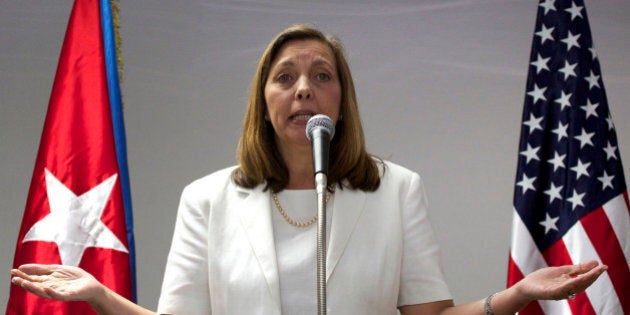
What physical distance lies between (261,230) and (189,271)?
0.70ft

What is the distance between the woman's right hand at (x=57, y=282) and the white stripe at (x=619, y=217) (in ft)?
Result: 6.86

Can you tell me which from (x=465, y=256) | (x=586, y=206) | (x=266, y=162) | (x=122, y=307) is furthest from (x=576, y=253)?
(x=122, y=307)

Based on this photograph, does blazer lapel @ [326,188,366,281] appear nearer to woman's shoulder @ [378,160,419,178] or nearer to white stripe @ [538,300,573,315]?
woman's shoulder @ [378,160,419,178]

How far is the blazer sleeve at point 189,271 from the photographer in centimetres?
213

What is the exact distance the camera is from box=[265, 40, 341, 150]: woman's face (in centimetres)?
212

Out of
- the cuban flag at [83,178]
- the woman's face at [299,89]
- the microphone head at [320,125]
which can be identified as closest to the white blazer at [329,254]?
the woman's face at [299,89]

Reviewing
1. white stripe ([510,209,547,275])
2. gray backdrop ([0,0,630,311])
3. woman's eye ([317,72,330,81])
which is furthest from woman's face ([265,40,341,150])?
gray backdrop ([0,0,630,311])

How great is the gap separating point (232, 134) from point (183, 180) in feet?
1.11

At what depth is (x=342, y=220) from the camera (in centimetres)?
214

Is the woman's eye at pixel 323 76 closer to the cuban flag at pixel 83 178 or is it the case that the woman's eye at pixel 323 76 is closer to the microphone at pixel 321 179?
the microphone at pixel 321 179

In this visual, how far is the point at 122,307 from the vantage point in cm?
205

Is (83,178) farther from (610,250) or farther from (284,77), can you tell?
(610,250)

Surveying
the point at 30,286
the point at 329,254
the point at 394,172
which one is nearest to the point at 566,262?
the point at 394,172

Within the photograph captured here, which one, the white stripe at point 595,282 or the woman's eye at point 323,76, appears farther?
the white stripe at point 595,282
